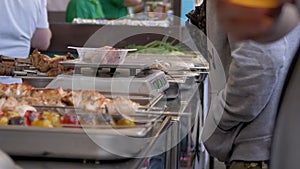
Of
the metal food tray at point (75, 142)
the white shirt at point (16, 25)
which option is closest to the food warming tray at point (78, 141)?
the metal food tray at point (75, 142)

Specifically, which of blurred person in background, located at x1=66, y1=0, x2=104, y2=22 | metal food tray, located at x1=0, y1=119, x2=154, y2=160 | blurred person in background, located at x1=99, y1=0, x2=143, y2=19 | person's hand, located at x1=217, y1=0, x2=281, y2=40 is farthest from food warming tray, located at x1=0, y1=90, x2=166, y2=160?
blurred person in background, located at x1=99, y1=0, x2=143, y2=19

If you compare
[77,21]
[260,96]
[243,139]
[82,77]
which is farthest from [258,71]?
[77,21]

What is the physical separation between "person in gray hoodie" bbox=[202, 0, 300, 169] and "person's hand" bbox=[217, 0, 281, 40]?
88cm

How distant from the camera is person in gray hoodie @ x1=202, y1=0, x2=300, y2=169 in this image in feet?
5.04

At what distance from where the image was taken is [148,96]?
4.95 ft

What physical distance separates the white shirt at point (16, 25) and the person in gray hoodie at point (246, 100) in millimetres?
1300

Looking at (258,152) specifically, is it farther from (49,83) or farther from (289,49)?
(49,83)

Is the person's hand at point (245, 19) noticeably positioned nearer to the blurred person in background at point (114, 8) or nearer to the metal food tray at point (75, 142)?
Result: the metal food tray at point (75, 142)

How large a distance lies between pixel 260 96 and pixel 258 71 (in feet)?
0.25

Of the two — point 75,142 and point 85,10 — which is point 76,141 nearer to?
point 75,142

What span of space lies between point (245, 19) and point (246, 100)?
109 cm

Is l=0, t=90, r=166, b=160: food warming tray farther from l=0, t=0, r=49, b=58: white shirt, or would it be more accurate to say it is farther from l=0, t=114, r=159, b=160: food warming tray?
l=0, t=0, r=49, b=58: white shirt

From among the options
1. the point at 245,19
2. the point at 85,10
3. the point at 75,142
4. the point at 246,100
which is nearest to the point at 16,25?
the point at 246,100

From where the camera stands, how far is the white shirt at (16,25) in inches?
106
